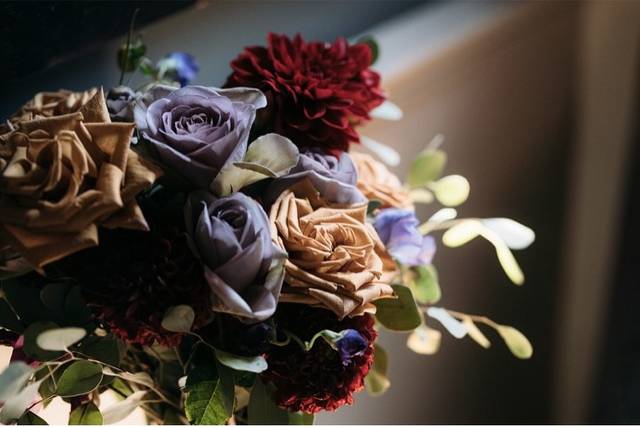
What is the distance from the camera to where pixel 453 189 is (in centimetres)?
49

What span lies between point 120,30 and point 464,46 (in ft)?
1.67

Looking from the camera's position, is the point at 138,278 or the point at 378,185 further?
the point at 378,185

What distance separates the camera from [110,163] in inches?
14.1

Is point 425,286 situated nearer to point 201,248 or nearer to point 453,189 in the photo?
point 453,189

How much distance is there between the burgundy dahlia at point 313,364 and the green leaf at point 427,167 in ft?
0.65

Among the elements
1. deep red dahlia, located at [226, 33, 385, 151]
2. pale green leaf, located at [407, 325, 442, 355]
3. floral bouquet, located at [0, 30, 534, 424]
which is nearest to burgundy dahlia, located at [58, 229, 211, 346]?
floral bouquet, located at [0, 30, 534, 424]

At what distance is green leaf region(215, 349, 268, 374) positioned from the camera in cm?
38

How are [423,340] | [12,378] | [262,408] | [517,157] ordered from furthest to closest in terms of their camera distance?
[517,157]
[423,340]
[262,408]
[12,378]

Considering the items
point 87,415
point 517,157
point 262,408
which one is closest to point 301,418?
point 262,408

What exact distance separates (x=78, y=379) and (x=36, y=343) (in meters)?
0.04

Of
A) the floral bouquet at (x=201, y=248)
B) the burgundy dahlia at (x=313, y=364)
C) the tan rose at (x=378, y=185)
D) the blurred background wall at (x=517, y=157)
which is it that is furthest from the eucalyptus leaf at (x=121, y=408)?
the blurred background wall at (x=517, y=157)

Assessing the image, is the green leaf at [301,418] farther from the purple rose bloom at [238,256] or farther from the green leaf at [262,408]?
the purple rose bloom at [238,256]

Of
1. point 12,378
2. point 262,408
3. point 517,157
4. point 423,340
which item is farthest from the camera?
point 517,157

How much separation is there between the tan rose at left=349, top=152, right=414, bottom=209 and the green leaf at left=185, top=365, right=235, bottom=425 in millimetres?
168
